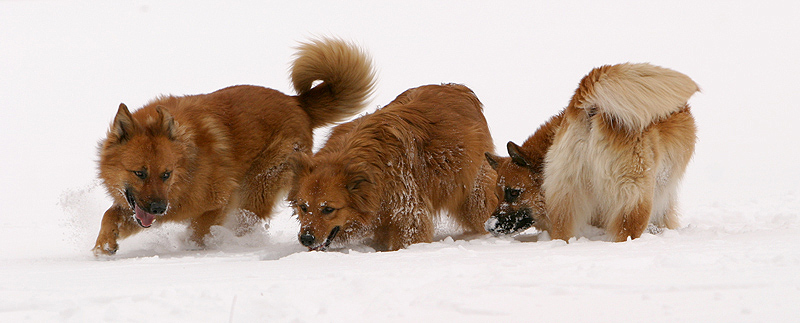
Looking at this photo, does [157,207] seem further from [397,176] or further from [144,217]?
[397,176]

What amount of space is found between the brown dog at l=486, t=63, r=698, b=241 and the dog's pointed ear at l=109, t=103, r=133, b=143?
120 inches

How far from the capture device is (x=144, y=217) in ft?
16.7

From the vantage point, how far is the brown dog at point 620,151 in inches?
177

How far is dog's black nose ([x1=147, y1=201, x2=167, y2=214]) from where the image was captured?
4898 mm

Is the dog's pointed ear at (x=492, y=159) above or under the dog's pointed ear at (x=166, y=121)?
under

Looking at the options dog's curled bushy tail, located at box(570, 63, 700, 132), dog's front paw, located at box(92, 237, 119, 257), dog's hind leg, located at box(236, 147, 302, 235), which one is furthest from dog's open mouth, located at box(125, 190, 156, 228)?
dog's curled bushy tail, located at box(570, 63, 700, 132)

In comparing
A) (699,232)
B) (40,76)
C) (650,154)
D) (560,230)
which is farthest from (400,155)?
(40,76)

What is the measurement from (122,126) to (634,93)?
3.56m

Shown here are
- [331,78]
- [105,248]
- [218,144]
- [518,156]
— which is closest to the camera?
[105,248]

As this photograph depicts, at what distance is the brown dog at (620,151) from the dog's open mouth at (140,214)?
2940 millimetres

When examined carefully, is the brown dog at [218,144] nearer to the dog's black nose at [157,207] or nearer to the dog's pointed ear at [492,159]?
the dog's black nose at [157,207]

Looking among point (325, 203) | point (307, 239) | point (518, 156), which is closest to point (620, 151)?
point (518, 156)

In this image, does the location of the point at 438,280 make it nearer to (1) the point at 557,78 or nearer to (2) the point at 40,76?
(1) the point at 557,78

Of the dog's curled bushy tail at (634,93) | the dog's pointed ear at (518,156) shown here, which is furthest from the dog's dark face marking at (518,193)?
the dog's curled bushy tail at (634,93)
